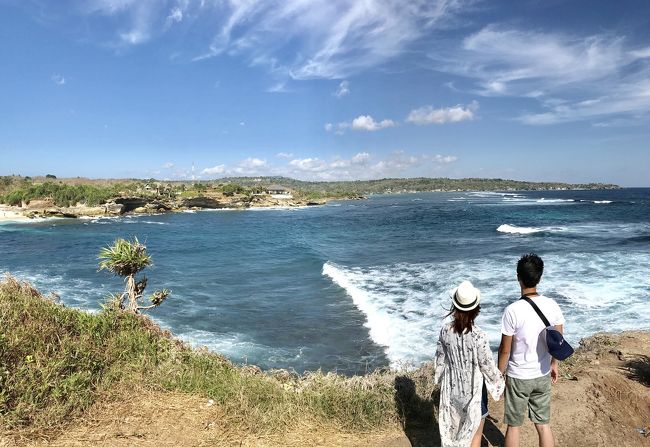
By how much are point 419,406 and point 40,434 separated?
175 inches

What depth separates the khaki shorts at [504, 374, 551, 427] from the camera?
13.6 feet

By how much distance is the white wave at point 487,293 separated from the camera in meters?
13.2

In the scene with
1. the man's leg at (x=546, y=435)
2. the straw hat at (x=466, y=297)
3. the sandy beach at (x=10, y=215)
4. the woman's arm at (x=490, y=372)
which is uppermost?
the straw hat at (x=466, y=297)

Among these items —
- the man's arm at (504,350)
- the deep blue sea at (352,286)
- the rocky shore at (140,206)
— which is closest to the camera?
the man's arm at (504,350)

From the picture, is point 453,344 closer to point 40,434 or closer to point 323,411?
point 323,411

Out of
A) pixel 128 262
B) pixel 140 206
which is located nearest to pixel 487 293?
pixel 128 262

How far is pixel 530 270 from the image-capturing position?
3.95 m

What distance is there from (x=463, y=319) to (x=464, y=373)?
0.56 meters

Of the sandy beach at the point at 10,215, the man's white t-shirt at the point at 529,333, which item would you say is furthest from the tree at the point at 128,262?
the sandy beach at the point at 10,215

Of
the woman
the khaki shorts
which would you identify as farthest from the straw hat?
the khaki shorts

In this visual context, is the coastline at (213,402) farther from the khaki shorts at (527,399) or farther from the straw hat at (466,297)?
the straw hat at (466,297)

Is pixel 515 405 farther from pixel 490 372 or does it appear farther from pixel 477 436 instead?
pixel 490 372

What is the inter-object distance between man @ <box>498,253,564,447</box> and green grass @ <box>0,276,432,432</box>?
1.72 metres

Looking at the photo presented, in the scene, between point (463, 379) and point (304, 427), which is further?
point (304, 427)
